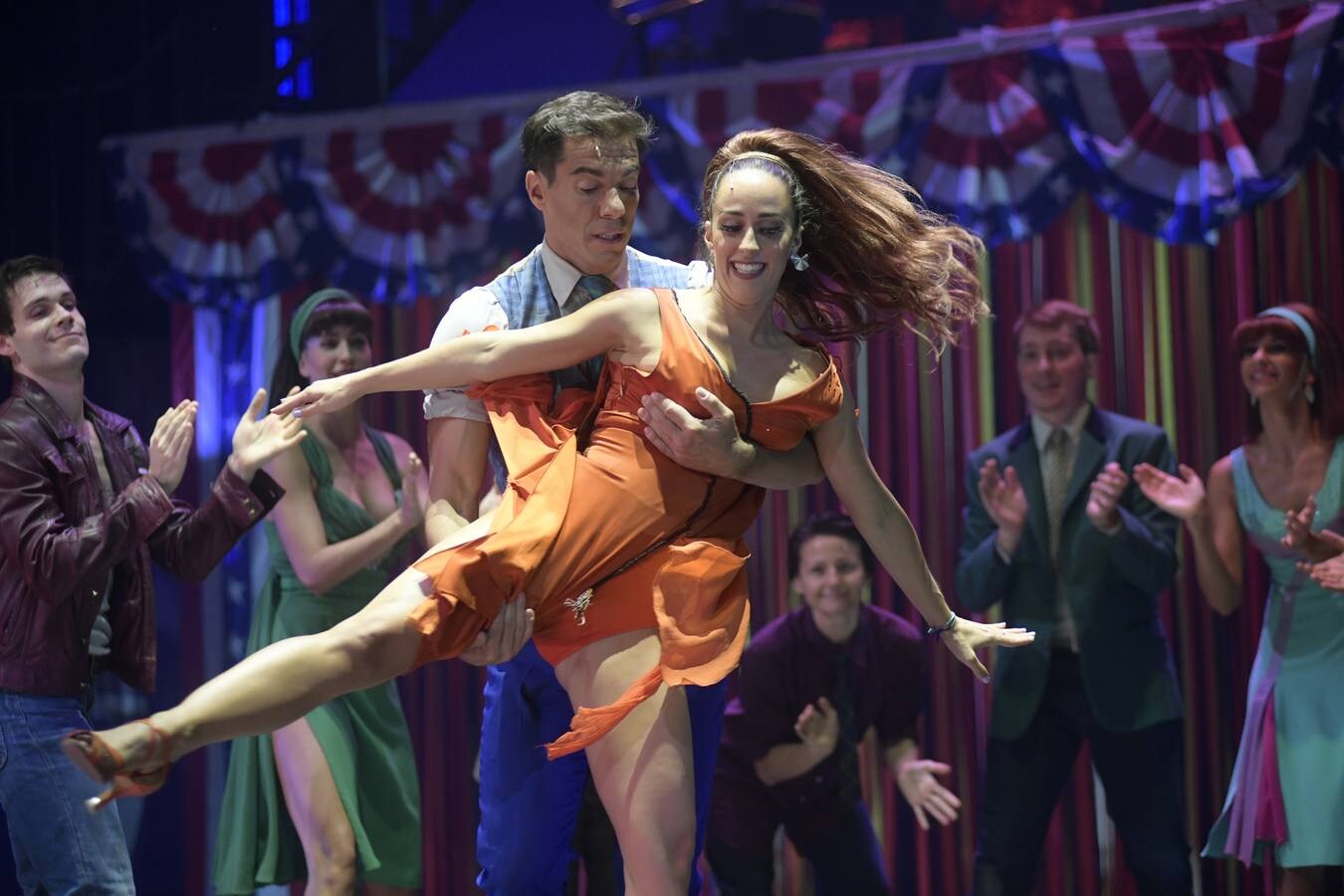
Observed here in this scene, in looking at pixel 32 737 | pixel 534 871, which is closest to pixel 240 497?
pixel 32 737

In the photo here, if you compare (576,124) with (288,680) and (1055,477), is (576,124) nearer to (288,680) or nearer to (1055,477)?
(288,680)

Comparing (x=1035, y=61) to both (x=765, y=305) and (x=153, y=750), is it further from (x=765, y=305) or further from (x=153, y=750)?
(x=153, y=750)

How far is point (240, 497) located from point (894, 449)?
2552 millimetres

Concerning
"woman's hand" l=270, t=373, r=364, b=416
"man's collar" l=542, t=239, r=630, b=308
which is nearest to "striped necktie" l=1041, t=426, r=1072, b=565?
"man's collar" l=542, t=239, r=630, b=308

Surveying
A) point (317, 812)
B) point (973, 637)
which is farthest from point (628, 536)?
point (317, 812)

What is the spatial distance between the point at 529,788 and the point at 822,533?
228 centimetres

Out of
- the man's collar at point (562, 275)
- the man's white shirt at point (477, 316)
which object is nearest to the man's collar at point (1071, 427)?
the man's white shirt at point (477, 316)

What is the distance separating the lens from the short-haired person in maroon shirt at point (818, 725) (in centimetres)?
530

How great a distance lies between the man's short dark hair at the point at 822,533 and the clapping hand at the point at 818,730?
1.58 feet

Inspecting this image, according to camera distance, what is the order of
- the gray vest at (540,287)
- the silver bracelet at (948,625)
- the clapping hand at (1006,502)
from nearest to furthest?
the silver bracelet at (948,625)
the gray vest at (540,287)
the clapping hand at (1006,502)

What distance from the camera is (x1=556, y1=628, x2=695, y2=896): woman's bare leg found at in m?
2.88

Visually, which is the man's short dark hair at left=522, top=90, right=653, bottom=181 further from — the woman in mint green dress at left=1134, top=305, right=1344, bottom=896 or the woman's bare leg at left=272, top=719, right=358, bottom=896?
the woman in mint green dress at left=1134, top=305, right=1344, bottom=896

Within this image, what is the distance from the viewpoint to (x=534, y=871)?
11.0ft

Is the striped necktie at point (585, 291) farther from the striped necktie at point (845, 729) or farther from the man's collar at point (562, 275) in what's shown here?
the striped necktie at point (845, 729)
